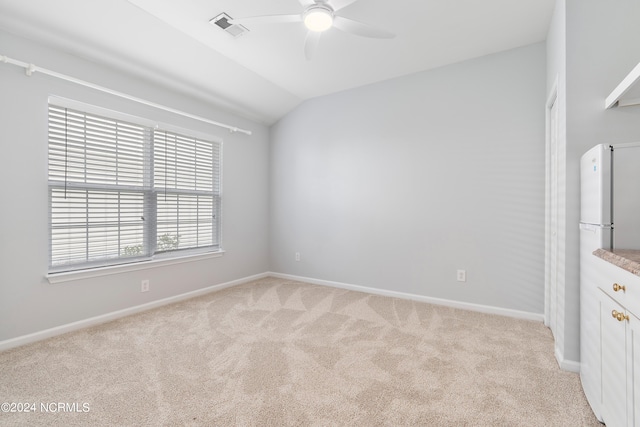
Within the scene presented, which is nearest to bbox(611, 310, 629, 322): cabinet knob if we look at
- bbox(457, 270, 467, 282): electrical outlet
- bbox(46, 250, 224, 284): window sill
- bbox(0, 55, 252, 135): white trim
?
bbox(457, 270, 467, 282): electrical outlet

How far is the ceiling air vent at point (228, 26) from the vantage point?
244cm

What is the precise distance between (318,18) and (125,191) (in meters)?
2.44

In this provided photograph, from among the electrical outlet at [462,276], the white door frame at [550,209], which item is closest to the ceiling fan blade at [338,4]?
the white door frame at [550,209]

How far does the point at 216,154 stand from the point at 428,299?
3.19m

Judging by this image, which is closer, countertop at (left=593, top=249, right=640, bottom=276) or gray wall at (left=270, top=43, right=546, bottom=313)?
countertop at (left=593, top=249, right=640, bottom=276)

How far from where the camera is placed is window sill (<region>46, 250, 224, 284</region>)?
248cm

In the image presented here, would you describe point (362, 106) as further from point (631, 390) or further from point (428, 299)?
point (631, 390)

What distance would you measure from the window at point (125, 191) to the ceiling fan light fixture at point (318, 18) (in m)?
2.10

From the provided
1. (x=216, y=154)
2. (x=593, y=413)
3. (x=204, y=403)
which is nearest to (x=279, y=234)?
(x=216, y=154)

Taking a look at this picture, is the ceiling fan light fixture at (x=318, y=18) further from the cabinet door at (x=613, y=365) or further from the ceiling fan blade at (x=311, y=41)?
the cabinet door at (x=613, y=365)

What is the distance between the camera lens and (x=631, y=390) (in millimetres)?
1113

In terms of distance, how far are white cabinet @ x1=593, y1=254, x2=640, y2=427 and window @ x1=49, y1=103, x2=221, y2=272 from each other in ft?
12.0

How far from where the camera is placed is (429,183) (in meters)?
3.32

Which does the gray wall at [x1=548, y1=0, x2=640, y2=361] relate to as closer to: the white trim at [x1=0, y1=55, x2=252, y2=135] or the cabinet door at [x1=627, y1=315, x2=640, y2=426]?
the cabinet door at [x1=627, y1=315, x2=640, y2=426]
